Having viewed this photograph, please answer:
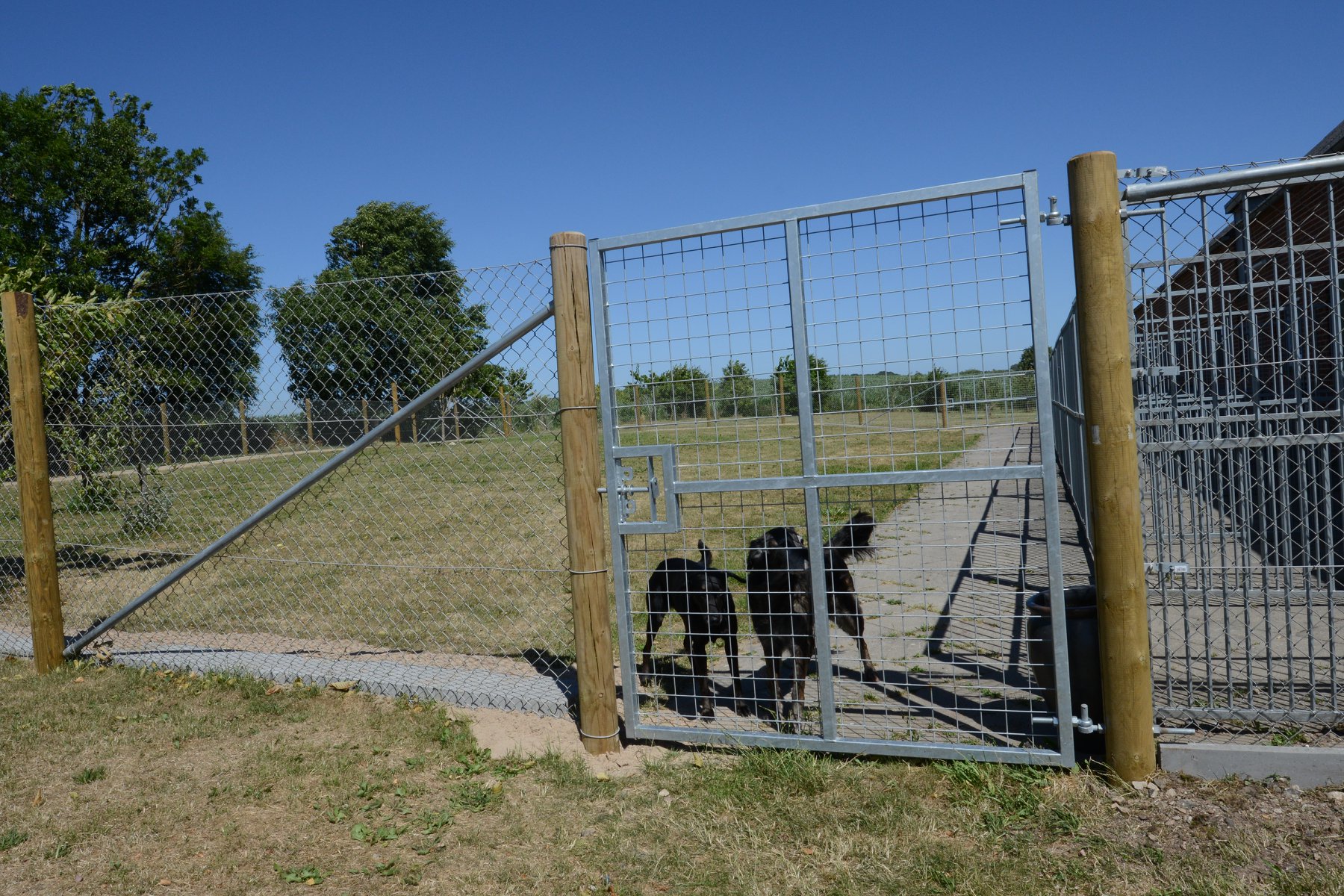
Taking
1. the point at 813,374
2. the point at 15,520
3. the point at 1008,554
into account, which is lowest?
the point at 1008,554

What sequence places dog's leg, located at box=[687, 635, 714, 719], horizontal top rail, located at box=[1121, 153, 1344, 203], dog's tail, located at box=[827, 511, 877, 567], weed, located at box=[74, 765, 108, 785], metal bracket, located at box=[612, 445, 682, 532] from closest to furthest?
horizontal top rail, located at box=[1121, 153, 1344, 203] → metal bracket, located at box=[612, 445, 682, 532] → weed, located at box=[74, 765, 108, 785] → dog's leg, located at box=[687, 635, 714, 719] → dog's tail, located at box=[827, 511, 877, 567]

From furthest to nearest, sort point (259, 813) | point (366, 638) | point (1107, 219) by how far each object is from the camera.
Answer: point (366, 638), point (259, 813), point (1107, 219)

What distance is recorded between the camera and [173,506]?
788 centimetres

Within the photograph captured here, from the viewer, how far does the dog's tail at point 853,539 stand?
4.77 metres

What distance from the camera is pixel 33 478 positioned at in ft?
19.1

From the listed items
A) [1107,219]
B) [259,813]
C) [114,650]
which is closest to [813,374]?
[1107,219]

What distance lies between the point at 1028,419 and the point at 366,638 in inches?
200

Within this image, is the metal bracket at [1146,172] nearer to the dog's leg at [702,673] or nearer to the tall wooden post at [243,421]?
the dog's leg at [702,673]

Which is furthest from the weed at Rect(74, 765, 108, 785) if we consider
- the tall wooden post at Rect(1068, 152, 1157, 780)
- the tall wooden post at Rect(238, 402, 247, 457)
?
the tall wooden post at Rect(1068, 152, 1157, 780)

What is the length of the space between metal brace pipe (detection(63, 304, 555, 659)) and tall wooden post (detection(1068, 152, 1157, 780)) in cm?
242

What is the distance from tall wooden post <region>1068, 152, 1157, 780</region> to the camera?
3.42 meters

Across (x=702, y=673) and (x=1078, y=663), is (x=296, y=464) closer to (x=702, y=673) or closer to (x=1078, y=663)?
(x=702, y=673)

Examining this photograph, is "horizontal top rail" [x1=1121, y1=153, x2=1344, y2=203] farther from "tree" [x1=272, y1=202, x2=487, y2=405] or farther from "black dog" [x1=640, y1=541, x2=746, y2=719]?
"tree" [x1=272, y1=202, x2=487, y2=405]

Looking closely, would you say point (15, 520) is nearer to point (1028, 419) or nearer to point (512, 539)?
point (512, 539)
